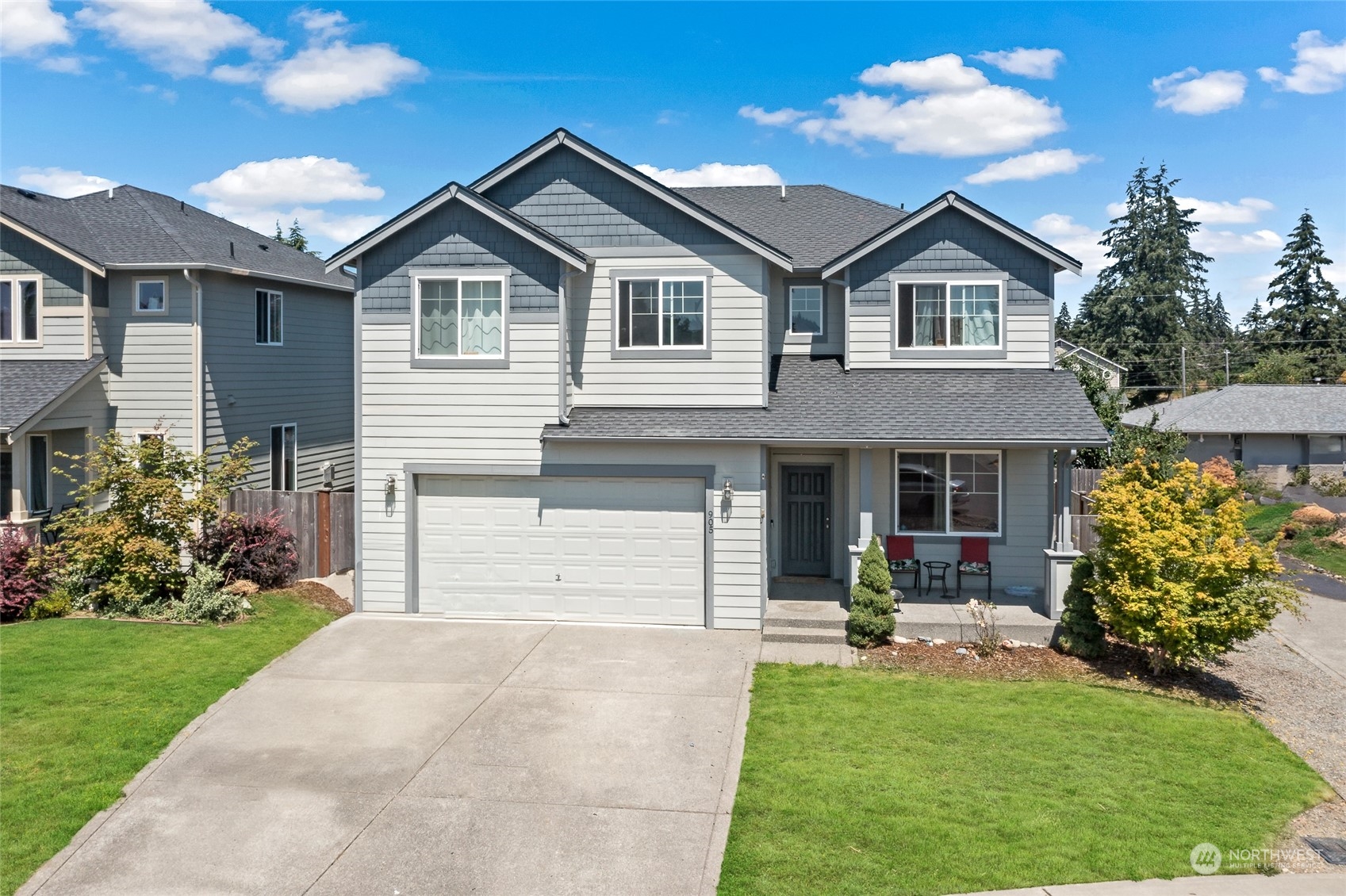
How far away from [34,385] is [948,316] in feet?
56.1

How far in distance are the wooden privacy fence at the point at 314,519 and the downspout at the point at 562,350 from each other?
15.5 ft

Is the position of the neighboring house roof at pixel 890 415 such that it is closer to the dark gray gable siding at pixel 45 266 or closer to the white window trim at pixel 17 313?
the dark gray gable siding at pixel 45 266

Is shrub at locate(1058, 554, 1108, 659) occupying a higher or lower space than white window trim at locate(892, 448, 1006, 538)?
Answer: lower

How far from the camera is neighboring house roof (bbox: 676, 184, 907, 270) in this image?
57.3ft

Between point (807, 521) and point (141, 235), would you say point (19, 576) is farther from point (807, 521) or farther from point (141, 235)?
point (807, 521)

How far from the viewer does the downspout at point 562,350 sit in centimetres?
1423

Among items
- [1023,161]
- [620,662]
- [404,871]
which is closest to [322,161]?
[1023,161]

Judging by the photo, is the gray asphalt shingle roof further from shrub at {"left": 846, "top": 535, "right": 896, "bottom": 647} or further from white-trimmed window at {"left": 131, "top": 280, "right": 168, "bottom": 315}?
shrub at {"left": 846, "top": 535, "right": 896, "bottom": 647}

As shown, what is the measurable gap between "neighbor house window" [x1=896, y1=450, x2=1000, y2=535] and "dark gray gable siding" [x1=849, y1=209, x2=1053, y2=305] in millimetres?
2910

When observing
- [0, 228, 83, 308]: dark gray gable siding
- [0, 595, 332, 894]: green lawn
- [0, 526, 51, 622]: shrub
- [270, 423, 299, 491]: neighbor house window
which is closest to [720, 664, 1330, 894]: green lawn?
[0, 595, 332, 894]: green lawn

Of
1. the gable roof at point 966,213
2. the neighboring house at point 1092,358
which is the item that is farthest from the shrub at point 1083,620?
the neighboring house at point 1092,358

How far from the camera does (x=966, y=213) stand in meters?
15.8
